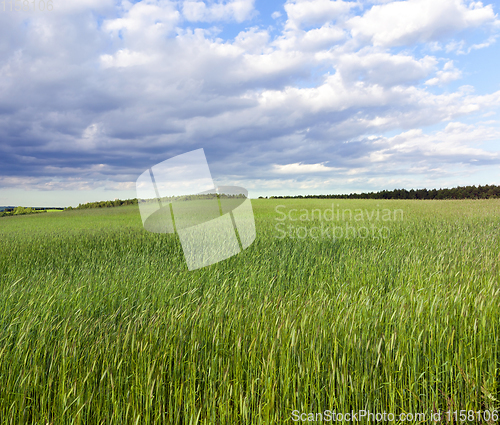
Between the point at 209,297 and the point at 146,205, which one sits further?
the point at 146,205

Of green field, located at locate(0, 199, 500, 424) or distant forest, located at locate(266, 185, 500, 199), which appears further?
distant forest, located at locate(266, 185, 500, 199)

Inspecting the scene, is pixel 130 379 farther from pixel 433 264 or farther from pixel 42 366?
pixel 433 264

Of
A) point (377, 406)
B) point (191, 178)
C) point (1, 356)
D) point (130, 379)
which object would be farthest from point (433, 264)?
point (1, 356)

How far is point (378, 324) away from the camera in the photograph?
3.25 m

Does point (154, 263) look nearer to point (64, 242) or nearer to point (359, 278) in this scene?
point (359, 278)

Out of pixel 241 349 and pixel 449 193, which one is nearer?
pixel 241 349

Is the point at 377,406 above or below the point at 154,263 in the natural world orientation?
below

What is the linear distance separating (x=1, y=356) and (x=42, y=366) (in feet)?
1.97

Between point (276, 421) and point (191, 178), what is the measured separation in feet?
14.5

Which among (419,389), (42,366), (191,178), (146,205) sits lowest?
(419,389)

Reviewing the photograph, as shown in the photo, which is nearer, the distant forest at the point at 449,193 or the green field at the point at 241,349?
the green field at the point at 241,349

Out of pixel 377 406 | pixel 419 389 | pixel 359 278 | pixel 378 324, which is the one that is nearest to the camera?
pixel 377 406

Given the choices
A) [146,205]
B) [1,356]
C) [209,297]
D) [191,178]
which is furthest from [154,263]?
[1,356]

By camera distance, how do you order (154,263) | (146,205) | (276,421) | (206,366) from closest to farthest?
(276,421)
(206,366)
(154,263)
(146,205)
